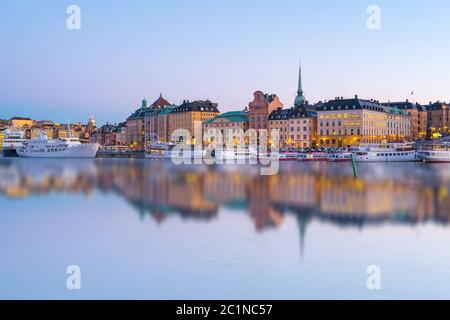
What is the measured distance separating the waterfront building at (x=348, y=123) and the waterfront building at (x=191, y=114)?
32.8 meters

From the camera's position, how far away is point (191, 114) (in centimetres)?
11769

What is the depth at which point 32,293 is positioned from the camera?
10.7 metres

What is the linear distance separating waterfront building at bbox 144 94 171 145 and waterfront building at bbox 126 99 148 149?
2925 millimetres

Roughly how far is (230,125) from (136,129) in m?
45.9

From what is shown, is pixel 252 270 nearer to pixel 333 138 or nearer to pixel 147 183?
pixel 147 183

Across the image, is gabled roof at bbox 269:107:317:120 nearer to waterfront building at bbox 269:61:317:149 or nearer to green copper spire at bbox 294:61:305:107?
waterfront building at bbox 269:61:317:149

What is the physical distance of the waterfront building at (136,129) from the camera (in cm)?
14151

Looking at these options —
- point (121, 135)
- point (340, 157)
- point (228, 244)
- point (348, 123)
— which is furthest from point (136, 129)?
point (228, 244)

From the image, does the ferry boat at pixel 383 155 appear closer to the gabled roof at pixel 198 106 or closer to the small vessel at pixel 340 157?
the small vessel at pixel 340 157

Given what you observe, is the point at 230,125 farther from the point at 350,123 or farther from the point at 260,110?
the point at 350,123

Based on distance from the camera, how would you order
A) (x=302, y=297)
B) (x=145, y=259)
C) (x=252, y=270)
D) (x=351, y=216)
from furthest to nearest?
(x=351, y=216), (x=145, y=259), (x=252, y=270), (x=302, y=297)
